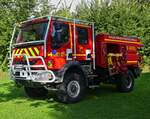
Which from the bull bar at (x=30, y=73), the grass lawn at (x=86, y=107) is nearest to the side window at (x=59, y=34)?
the bull bar at (x=30, y=73)

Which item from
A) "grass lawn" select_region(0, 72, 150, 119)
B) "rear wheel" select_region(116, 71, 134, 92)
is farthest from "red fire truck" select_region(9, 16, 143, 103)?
"rear wheel" select_region(116, 71, 134, 92)

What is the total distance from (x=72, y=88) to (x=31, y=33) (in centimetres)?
230

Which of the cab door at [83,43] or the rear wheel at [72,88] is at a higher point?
the cab door at [83,43]

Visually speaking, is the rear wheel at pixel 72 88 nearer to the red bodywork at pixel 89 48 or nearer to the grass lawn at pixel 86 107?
the grass lawn at pixel 86 107

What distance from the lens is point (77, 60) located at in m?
12.4

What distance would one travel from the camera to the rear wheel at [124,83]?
1464 cm

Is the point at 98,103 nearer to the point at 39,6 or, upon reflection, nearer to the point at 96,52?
the point at 96,52

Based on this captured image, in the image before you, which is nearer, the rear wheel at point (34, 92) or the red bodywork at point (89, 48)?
the red bodywork at point (89, 48)

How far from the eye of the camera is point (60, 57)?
11727 millimetres

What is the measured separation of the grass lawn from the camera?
9734 millimetres

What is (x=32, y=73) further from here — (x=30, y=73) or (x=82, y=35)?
(x=82, y=35)

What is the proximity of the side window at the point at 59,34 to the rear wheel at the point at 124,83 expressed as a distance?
3.69 m

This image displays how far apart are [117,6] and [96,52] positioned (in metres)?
14.2

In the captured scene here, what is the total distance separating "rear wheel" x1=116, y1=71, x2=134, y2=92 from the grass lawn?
284mm
